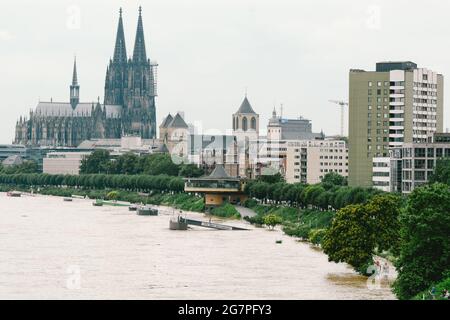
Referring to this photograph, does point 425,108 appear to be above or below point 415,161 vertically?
above

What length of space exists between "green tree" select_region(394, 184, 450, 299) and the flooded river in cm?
369

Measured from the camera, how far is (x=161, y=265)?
5397 centimetres

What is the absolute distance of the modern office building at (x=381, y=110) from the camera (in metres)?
110

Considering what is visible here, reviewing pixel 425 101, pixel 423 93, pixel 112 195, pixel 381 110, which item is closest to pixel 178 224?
pixel 381 110

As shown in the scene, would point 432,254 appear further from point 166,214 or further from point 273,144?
point 273,144

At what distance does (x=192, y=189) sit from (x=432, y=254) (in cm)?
8032

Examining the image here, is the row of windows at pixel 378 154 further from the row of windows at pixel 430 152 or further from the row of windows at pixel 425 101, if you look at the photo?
the row of windows at pixel 430 152

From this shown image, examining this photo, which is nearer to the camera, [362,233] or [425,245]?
[425,245]

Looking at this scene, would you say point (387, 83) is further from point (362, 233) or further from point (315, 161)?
point (362, 233)

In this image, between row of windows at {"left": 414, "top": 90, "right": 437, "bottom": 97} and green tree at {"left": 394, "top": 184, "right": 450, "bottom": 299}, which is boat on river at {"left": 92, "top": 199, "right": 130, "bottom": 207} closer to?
row of windows at {"left": 414, "top": 90, "right": 437, "bottom": 97}

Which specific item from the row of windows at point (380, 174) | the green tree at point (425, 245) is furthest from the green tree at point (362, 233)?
the row of windows at point (380, 174)

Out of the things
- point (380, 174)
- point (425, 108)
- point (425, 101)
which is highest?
point (425, 101)

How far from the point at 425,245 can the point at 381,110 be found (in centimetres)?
7437
